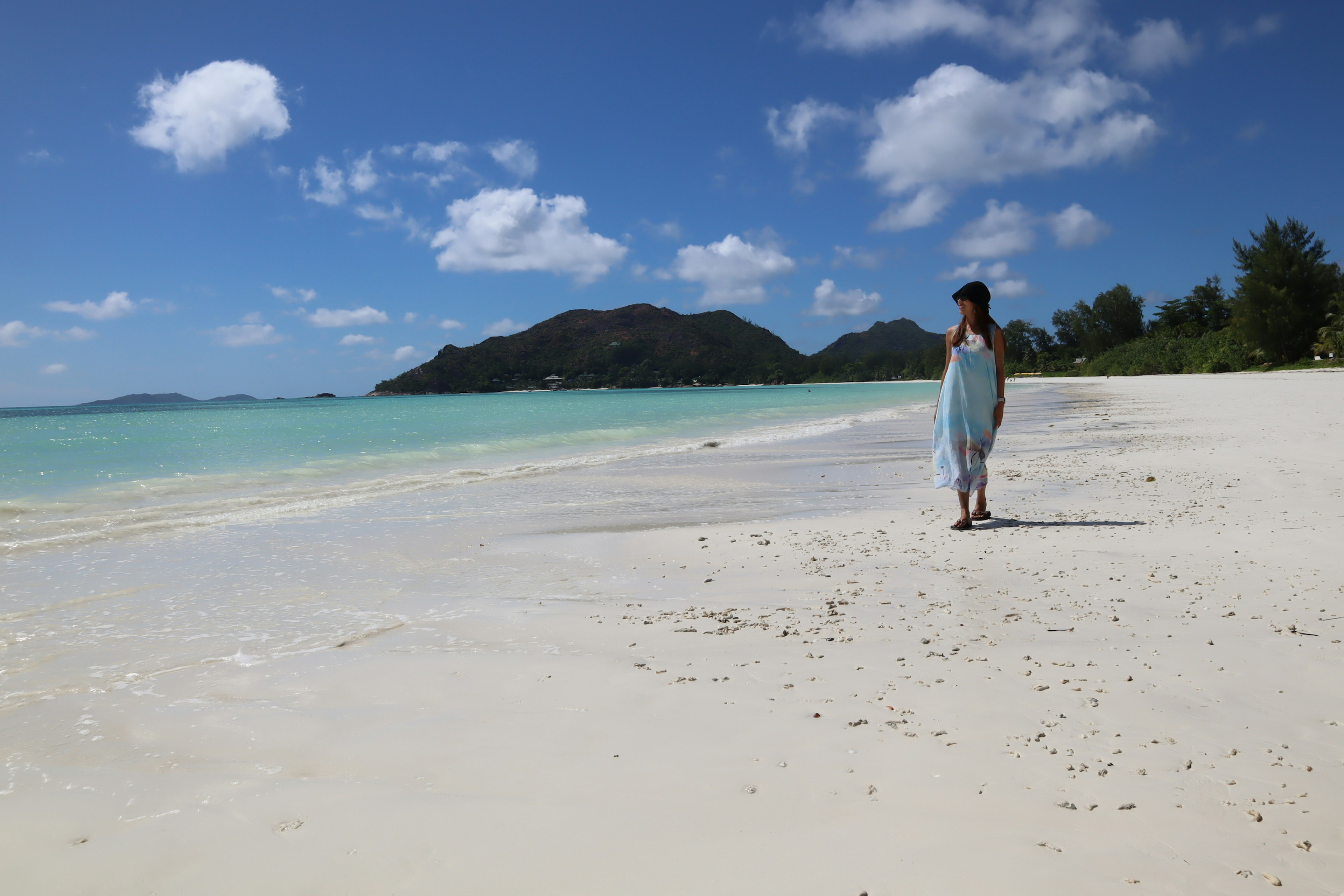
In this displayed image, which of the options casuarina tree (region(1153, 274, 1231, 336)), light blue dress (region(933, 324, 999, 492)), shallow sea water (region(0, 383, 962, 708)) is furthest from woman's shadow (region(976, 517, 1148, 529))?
casuarina tree (region(1153, 274, 1231, 336))

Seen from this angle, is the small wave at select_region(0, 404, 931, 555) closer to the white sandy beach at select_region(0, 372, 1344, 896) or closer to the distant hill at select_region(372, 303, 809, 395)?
the white sandy beach at select_region(0, 372, 1344, 896)

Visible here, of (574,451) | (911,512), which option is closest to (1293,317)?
(574,451)

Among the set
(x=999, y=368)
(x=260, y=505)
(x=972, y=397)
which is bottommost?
(x=260, y=505)

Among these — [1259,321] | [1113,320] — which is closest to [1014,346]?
[1113,320]

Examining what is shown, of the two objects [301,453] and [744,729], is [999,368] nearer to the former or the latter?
[744,729]

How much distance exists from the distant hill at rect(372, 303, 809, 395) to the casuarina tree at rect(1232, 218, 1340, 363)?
4160 inches

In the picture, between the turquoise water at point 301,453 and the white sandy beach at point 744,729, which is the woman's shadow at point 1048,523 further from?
the turquoise water at point 301,453

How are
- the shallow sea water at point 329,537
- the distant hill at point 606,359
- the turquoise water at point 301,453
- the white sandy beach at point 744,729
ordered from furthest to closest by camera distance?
the distant hill at point 606,359 → the turquoise water at point 301,453 → the shallow sea water at point 329,537 → the white sandy beach at point 744,729

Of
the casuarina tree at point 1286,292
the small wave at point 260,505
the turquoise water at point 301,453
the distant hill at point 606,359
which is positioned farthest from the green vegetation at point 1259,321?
the distant hill at point 606,359

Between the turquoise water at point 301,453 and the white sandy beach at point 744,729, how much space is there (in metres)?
5.22

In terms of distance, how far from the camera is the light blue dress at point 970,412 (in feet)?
20.9

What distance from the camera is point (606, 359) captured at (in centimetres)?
14275

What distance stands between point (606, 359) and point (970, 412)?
138 metres

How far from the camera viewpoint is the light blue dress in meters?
6.36
